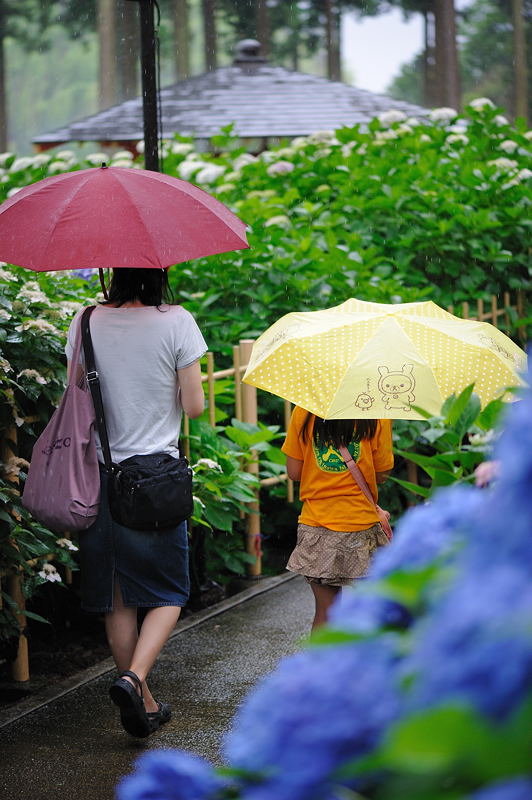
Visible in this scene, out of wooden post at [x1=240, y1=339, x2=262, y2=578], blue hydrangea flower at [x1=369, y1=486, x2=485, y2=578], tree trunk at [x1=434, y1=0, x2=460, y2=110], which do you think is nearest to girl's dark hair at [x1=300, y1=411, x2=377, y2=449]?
wooden post at [x1=240, y1=339, x2=262, y2=578]

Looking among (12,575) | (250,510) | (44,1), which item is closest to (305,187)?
(250,510)

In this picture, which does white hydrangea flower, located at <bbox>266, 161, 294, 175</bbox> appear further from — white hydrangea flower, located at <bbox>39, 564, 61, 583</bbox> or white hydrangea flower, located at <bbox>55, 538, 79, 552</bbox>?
white hydrangea flower, located at <bbox>39, 564, 61, 583</bbox>

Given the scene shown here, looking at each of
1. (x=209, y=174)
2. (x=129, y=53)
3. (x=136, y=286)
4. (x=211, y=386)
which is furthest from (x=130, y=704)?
(x=129, y=53)

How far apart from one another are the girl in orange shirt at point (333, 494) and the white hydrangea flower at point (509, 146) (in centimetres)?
599

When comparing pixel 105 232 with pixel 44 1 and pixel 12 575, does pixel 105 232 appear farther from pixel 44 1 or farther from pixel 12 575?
pixel 44 1

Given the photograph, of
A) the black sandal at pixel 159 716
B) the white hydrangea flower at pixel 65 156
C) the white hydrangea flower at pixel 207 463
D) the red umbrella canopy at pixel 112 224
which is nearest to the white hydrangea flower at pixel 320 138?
the white hydrangea flower at pixel 65 156

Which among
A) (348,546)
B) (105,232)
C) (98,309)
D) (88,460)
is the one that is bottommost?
(348,546)

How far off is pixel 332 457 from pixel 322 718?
9.33 feet

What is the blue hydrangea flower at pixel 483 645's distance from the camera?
0.69m

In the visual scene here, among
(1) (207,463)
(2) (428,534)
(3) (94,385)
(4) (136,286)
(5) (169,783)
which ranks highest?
(2) (428,534)

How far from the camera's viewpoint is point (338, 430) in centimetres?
358

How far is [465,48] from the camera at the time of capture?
6456cm

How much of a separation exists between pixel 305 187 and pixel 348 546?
532 cm

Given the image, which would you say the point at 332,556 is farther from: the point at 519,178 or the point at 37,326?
the point at 519,178
